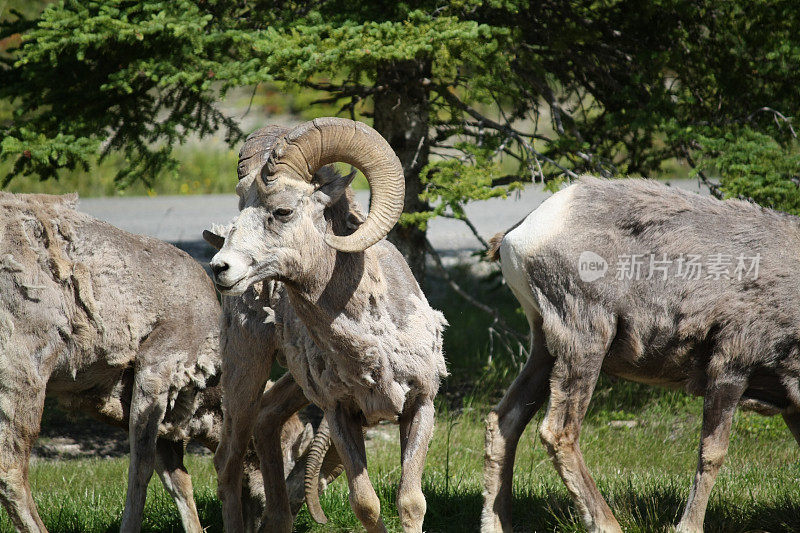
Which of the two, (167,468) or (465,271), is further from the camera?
(465,271)

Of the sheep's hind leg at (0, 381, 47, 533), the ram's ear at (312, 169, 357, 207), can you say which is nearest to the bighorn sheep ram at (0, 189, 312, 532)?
the sheep's hind leg at (0, 381, 47, 533)

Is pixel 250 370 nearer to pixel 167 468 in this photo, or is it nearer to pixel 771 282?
pixel 167 468

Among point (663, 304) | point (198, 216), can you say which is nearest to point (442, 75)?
point (663, 304)

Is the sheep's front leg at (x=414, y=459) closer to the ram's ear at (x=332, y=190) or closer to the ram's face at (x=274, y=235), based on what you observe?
the ram's face at (x=274, y=235)

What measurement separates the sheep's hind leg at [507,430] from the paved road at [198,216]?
23.3 feet

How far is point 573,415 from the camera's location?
485 cm

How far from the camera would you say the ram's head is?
13.8 ft

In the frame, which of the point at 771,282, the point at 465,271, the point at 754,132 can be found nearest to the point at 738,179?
the point at 754,132

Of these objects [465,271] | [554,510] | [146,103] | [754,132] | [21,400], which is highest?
[146,103]

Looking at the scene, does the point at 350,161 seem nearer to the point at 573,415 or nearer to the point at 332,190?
the point at 332,190

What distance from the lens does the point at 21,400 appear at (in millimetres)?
5258

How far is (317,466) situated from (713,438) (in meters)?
2.46

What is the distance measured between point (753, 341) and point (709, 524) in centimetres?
114

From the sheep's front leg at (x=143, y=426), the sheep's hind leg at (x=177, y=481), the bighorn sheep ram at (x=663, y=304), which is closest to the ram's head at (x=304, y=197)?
the bighorn sheep ram at (x=663, y=304)
